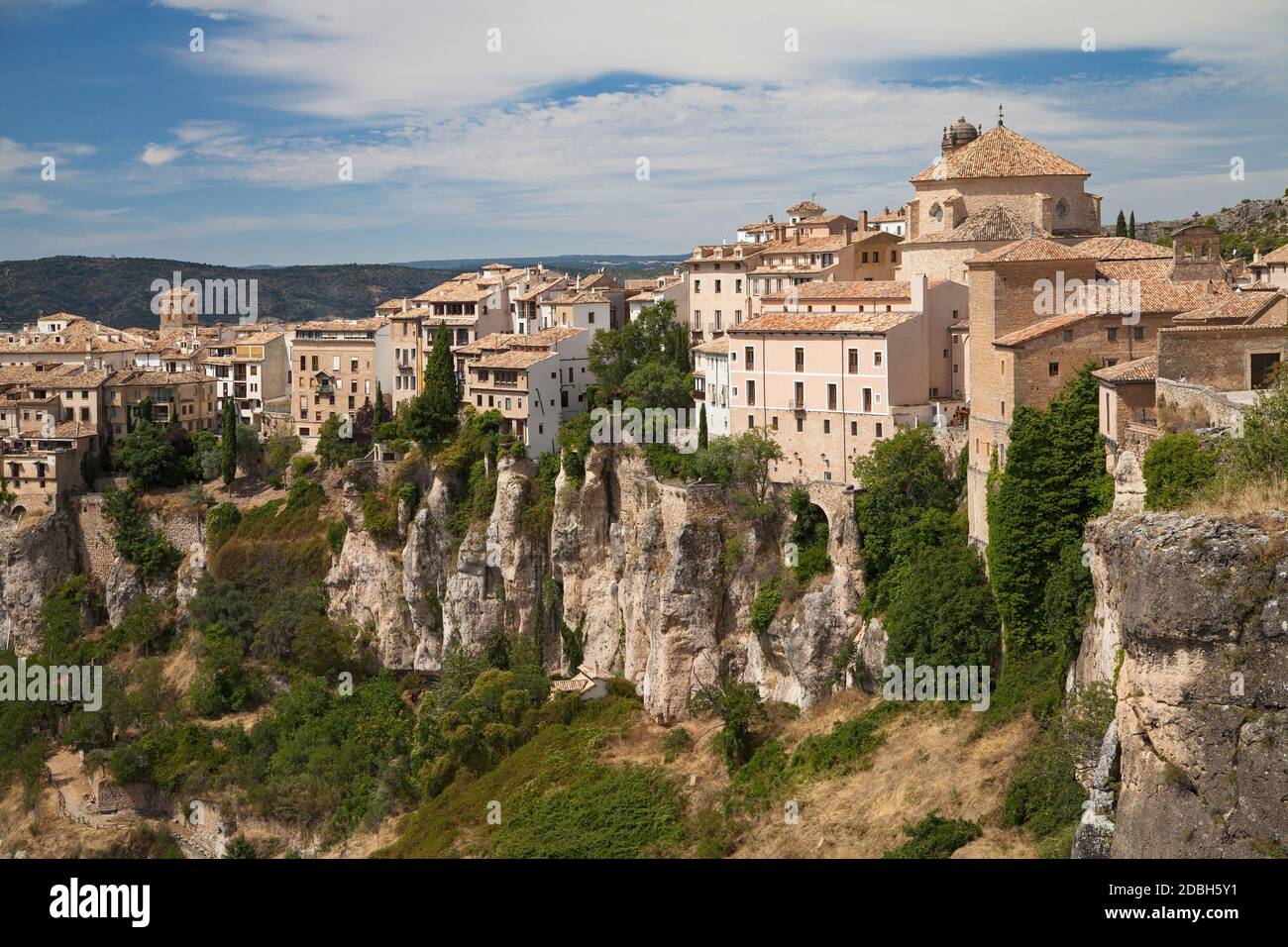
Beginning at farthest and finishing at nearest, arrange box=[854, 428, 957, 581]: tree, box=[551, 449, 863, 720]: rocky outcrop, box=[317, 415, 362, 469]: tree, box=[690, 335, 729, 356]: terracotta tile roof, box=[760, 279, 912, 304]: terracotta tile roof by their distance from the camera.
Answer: box=[317, 415, 362, 469]: tree
box=[690, 335, 729, 356]: terracotta tile roof
box=[760, 279, 912, 304]: terracotta tile roof
box=[551, 449, 863, 720]: rocky outcrop
box=[854, 428, 957, 581]: tree

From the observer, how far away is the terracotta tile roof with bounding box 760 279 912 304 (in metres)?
44.0

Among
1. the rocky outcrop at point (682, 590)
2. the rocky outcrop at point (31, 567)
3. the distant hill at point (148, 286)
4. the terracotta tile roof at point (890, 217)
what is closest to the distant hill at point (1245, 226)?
the terracotta tile roof at point (890, 217)

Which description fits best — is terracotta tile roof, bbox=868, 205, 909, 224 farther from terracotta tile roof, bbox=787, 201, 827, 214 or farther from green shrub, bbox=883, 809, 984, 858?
green shrub, bbox=883, 809, 984, 858

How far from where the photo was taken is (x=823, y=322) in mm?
43688

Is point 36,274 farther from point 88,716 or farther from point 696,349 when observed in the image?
point 696,349

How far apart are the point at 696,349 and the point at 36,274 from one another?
353 ft

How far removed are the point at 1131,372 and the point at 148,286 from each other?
12526 centimetres

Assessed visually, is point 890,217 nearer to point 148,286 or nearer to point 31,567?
point 31,567

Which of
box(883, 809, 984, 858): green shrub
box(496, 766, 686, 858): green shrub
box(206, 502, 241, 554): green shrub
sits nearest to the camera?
box(883, 809, 984, 858): green shrub

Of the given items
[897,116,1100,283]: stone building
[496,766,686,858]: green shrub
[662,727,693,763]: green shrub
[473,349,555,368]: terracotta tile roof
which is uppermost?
[897,116,1100,283]: stone building

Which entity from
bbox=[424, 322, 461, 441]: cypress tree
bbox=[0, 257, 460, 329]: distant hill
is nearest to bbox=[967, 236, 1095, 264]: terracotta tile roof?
bbox=[424, 322, 461, 441]: cypress tree

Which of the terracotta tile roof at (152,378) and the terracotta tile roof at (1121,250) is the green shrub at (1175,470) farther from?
the terracotta tile roof at (152,378)

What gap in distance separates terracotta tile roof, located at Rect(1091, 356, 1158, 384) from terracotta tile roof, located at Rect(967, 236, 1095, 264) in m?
5.30

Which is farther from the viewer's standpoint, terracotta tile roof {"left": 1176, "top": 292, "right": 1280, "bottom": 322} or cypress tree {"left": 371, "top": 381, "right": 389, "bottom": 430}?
cypress tree {"left": 371, "top": 381, "right": 389, "bottom": 430}
